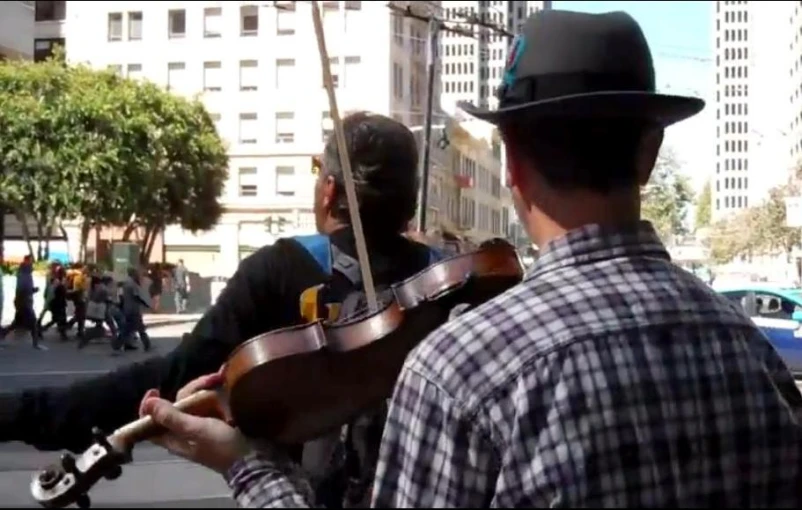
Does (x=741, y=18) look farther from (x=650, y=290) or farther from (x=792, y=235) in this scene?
(x=650, y=290)

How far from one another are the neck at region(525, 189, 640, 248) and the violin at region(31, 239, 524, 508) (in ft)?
0.97

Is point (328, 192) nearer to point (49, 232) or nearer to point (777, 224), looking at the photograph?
point (49, 232)

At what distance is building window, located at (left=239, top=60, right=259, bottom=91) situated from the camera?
56016 mm

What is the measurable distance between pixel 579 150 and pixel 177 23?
5867 centimetres

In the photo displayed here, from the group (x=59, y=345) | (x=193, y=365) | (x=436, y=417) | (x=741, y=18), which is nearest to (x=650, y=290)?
(x=436, y=417)

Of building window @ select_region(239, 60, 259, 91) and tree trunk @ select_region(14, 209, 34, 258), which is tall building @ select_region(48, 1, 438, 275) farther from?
tree trunk @ select_region(14, 209, 34, 258)

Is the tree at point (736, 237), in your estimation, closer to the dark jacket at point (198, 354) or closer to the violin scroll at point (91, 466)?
the dark jacket at point (198, 354)

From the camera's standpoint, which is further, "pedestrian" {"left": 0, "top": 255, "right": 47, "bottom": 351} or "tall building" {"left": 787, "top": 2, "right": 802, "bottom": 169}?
"tall building" {"left": 787, "top": 2, "right": 802, "bottom": 169}

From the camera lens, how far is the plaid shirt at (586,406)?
152 centimetres

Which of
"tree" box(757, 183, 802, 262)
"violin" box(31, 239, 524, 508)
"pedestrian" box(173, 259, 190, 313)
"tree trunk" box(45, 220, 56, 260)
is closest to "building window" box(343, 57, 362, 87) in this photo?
"pedestrian" box(173, 259, 190, 313)

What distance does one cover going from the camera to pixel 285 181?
56.0 m

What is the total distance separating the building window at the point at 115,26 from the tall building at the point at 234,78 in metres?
0.04

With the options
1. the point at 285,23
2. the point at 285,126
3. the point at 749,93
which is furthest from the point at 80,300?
the point at 749,93

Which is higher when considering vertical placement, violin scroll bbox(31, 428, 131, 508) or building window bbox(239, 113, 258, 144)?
A: building window bbox(239, 113, 258, 144)
